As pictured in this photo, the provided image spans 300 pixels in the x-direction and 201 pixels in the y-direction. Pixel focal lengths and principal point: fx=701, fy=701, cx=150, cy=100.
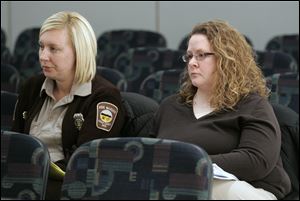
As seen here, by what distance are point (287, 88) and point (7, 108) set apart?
1.45m

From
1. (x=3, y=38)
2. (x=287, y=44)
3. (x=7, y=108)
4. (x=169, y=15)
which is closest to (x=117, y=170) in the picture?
(x=7, y=108)

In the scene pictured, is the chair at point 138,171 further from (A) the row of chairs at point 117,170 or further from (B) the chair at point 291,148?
(B) the chair at point 291,148

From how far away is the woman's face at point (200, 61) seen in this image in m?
2.84

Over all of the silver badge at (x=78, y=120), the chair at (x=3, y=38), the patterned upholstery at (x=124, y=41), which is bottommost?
the chair at (x=3, y=38)

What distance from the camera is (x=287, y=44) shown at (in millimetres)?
5848

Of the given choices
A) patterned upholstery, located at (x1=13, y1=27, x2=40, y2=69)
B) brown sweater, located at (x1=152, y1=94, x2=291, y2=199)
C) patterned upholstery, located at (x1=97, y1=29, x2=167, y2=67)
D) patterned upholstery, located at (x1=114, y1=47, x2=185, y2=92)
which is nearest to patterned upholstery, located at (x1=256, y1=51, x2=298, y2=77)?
patterned upholstery, located at (x1=114, y1=47, x2=185, y2=92)

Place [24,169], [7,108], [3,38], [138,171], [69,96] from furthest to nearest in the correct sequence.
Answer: [3,38], [7,108], [69,96], [24,169], [138,171]

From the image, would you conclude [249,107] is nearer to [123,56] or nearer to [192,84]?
[192,84]

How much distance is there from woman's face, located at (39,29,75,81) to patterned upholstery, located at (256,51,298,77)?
6.12 feet

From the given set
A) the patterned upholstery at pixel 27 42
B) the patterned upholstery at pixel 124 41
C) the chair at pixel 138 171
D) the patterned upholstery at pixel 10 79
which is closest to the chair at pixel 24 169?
the chair at pixel 138 171

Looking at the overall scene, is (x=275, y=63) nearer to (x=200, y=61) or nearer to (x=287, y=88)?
(x=287, y=88)

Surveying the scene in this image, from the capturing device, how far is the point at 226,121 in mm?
2730

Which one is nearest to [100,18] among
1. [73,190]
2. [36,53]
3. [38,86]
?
[36,53]

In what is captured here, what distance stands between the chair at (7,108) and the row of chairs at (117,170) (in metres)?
1.10
